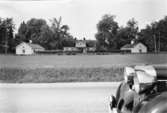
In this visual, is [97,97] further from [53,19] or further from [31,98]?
[53,19]

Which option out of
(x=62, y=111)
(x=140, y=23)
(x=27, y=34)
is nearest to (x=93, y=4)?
(x=140, y=23)

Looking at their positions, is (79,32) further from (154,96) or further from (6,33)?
(154,96)

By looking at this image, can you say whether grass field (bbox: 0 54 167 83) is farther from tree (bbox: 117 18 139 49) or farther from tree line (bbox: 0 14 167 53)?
tree (bbox: 117 18 139 49)

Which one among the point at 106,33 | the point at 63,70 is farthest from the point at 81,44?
the point at 63,70

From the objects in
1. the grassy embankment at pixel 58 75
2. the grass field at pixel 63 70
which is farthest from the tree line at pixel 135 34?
Answer: the grassy embankment at pixel 58 75

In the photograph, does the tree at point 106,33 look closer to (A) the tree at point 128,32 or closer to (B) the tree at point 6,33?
(A) the tree at point 128,32

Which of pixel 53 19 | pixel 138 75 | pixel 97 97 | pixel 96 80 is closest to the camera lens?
pixel 138 75

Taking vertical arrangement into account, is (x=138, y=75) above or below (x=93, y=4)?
below
